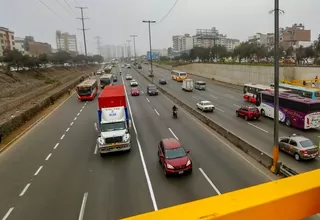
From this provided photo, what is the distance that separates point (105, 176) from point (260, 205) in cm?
1262

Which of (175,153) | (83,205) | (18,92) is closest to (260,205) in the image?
(83,205)

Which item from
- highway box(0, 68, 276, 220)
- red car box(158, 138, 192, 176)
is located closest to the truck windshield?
highway box(0, 68, 276, 220)

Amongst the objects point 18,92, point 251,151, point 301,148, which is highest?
point 18,92

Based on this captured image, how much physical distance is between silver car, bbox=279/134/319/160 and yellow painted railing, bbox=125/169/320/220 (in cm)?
1373

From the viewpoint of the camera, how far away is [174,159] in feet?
46.3

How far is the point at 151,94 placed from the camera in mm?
46688

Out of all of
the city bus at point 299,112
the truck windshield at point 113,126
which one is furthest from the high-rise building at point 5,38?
the city bus at point 299,112

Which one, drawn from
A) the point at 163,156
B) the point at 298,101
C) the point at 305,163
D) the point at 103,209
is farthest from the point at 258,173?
the point at 298,101

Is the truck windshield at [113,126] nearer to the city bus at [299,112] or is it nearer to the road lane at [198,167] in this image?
the road lane at [198,167]

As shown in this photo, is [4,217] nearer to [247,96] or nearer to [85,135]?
[85,135]

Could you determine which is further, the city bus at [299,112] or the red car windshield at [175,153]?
the city bus at [299,112]

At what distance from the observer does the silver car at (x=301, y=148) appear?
Answer: 15375mm

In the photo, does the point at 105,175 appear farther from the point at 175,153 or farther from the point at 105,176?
the point at 175,153

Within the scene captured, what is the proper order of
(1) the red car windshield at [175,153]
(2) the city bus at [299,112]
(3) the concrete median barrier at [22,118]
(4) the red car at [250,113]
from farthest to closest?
(4) the red car at [250,113], (3) the concrete median barrier at [22,118], (2) the city bus at [299,112], (1) the red car windshield at [175,153]
